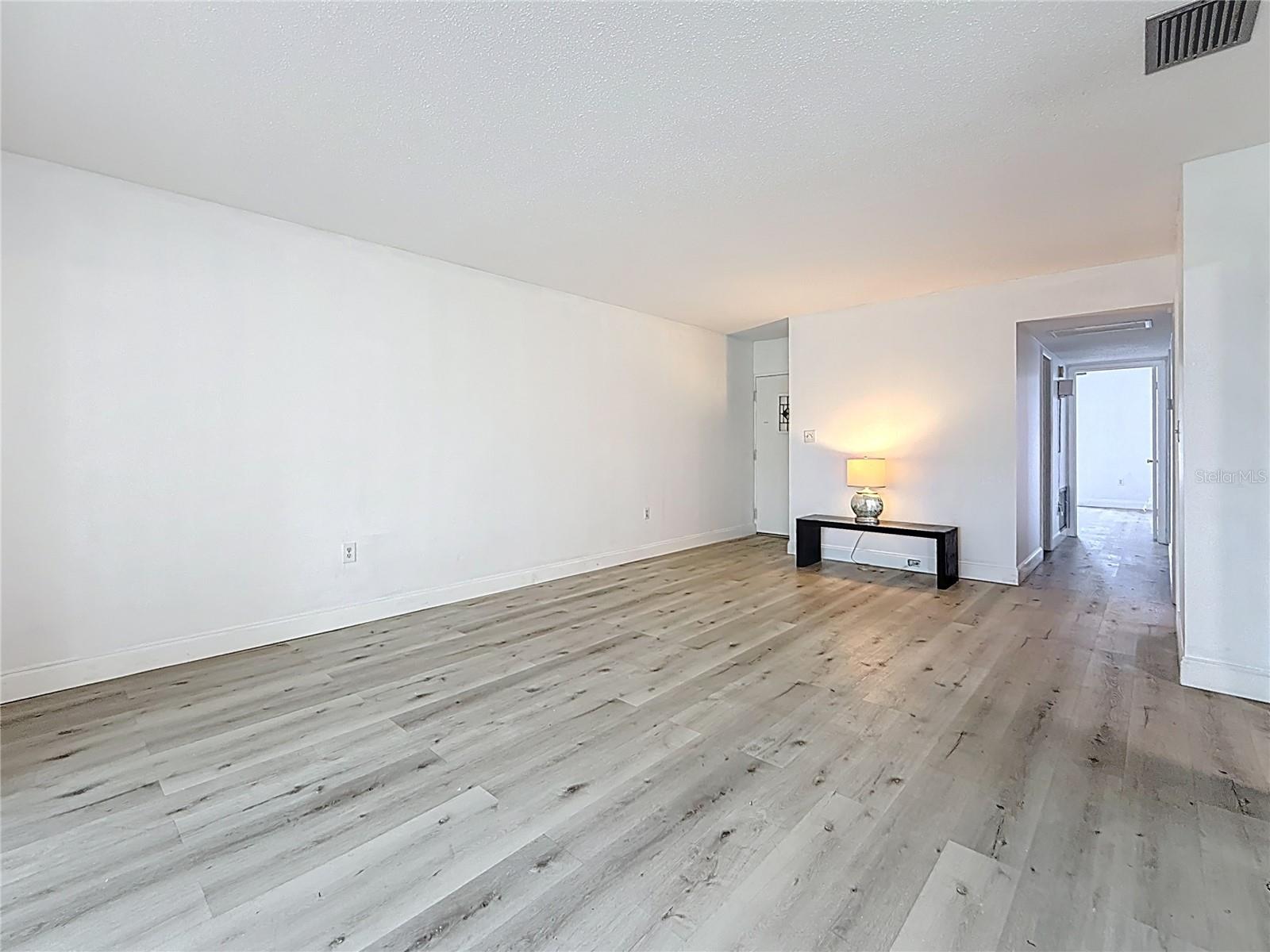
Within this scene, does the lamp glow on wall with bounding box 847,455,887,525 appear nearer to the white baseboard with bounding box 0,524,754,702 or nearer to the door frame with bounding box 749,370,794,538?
the door frame with bounding box 749,370,794,538

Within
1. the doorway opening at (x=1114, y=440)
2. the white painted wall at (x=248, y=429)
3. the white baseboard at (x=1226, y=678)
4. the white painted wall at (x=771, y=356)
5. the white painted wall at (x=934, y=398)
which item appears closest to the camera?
the white baseboard at (x=1226, y=678)

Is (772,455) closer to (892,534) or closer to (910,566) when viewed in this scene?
(892,534)

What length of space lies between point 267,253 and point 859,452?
4.97 metres

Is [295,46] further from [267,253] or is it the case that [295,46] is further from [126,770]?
[126,770]

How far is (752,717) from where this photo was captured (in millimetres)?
2508

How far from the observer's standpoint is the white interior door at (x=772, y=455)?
7227mm

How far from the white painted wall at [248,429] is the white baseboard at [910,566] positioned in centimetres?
251

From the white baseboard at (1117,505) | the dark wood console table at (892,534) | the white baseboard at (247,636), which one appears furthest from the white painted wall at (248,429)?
the white baseboard at (1117,505)

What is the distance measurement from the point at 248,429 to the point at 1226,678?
5.11 m

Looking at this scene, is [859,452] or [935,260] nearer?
[935,260]

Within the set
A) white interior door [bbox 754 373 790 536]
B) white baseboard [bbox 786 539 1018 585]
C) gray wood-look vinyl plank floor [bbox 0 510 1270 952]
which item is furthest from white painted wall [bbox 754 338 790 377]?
gray wood-look vinyl plank floor [bbox 0 510 1270 952]

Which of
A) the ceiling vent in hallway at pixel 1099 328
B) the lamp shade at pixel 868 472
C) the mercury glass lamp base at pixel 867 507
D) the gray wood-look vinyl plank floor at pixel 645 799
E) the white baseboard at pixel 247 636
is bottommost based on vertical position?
the gray wood-look vinyl plank floor at pixel 645 799

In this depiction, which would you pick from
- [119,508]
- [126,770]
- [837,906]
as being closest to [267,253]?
[119,508]

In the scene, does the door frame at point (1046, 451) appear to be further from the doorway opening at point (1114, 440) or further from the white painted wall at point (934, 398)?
the doorway opening at point (1114, 440)
